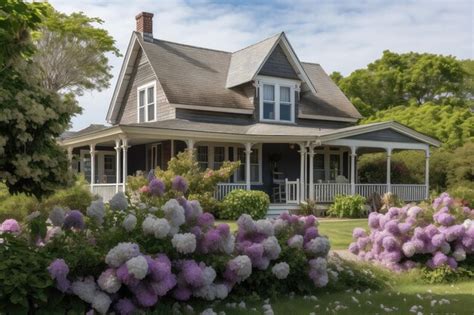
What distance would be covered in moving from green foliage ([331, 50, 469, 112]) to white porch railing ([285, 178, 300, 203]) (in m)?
28.7

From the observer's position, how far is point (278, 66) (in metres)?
24.2

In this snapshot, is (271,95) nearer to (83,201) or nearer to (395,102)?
(83,201)

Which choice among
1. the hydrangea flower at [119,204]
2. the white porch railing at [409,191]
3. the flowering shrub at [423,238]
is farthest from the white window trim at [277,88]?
the hydrangea flower at [119,204]

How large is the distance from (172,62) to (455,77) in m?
34.7

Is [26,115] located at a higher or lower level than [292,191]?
higher

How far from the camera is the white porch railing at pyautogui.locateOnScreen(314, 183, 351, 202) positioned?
72.0 feet

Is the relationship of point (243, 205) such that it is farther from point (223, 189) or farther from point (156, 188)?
point (156, 188)

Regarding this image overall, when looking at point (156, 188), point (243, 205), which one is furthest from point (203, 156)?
point (156, 188)

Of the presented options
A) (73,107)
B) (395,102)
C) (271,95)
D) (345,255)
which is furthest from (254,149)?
(395,102)

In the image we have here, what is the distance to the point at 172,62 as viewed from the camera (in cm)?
2425

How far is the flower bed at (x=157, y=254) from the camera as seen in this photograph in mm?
5102

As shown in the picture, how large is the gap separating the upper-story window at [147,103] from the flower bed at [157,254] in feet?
57.8

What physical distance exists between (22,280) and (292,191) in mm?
18473

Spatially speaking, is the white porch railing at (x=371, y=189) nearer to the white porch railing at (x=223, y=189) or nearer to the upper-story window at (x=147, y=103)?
the white porch railing at (x=223, y=189)
